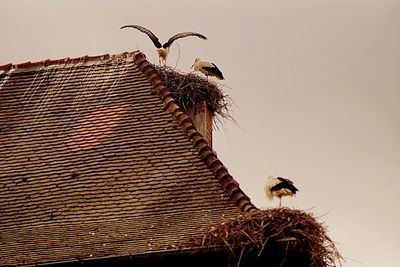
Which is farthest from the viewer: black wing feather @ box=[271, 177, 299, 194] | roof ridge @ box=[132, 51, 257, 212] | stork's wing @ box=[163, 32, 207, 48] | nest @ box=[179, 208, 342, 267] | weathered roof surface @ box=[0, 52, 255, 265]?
stork's wing @ box=[163, 32, 207, 48]

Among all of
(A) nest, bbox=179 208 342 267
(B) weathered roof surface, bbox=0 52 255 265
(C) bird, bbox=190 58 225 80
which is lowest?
(A) nest, bbox=179 208 342 267

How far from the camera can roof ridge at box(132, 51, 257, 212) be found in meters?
19.2

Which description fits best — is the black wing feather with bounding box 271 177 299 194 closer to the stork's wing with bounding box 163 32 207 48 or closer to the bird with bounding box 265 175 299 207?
the bird with bounding box 265 175 299 207

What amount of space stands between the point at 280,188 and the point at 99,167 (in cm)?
221

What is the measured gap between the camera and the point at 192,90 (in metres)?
24.4

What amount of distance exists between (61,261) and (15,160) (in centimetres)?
333

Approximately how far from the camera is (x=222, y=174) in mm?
19656

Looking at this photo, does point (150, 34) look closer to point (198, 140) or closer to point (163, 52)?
point (163, 52)

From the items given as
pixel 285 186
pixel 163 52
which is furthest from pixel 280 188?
pixel 163 52

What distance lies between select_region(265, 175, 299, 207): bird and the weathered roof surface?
114 centimetres

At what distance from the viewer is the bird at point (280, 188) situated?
20.7m

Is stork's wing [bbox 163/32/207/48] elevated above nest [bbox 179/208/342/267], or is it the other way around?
stork's wing [bbox 163/32/207/48]

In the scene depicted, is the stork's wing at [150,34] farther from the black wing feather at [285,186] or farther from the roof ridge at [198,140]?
the black wing feather at [285,186]

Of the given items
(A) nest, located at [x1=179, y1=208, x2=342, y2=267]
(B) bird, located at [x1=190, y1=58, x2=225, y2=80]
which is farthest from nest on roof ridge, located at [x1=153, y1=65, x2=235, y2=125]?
(A) nest, located at [x1=179, y1=208, x2=342, y2=267]
